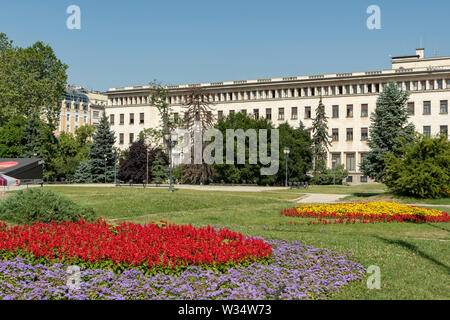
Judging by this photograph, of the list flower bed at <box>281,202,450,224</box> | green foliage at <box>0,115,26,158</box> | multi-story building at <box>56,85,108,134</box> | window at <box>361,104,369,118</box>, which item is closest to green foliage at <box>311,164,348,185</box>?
window at <box>361,104,369,118</box>

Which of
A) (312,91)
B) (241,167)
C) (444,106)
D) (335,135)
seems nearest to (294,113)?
(312,91)

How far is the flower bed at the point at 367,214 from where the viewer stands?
55.6ft

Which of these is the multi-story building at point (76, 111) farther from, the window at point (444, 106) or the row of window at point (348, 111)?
the window at point (444, 106)

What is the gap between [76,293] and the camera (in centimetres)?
677

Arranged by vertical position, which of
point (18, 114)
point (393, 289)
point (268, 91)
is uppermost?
point (268, 91)

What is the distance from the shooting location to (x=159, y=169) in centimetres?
5356

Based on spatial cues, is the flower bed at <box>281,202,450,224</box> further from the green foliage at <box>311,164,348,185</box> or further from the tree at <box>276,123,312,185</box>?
the green foliage at <box>311,164,348,185</box>

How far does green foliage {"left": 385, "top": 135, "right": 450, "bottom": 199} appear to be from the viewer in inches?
1013

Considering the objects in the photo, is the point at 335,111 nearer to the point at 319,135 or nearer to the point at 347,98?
the point at 347,98

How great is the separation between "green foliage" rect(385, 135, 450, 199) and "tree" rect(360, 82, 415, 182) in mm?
2246

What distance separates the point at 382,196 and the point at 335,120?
163ft

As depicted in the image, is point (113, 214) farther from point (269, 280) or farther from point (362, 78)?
point (362, 78)

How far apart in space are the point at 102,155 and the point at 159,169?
11134 mm

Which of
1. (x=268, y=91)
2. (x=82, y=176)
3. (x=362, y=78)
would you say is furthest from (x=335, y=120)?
(x=82, y=176)
